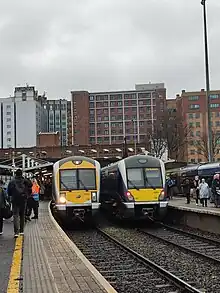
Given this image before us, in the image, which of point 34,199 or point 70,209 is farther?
point 70,209

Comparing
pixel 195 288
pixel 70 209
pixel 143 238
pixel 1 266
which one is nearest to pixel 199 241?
pixel 143 238

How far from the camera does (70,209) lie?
22641 millimetres

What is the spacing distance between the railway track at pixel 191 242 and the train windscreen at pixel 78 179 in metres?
2.98

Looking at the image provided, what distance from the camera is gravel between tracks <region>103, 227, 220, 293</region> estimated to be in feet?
34.9

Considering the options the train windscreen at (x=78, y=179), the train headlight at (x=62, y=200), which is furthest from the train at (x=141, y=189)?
the train headlight at (x=62, y=200)

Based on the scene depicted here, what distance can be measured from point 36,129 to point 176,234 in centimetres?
13127

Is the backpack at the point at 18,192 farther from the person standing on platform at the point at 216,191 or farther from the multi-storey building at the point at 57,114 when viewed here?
the multi-storey building at the point at 57,114

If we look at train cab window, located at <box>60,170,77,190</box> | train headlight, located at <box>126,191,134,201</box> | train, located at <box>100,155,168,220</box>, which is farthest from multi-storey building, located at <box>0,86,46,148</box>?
train headlight, located at <box>126,191,134,201</box>

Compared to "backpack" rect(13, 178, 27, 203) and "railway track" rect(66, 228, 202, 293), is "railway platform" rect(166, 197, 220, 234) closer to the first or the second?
"railway track" rect(66, 228, 202, 293)

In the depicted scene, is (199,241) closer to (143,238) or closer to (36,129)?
(143,238)

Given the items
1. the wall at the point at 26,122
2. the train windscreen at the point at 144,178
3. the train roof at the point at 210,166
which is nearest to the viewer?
the train windscreen at the point at 144,178

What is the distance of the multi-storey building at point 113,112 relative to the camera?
13900cm

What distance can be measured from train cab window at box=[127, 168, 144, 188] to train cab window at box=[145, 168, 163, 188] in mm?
226

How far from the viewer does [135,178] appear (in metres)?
23.3
